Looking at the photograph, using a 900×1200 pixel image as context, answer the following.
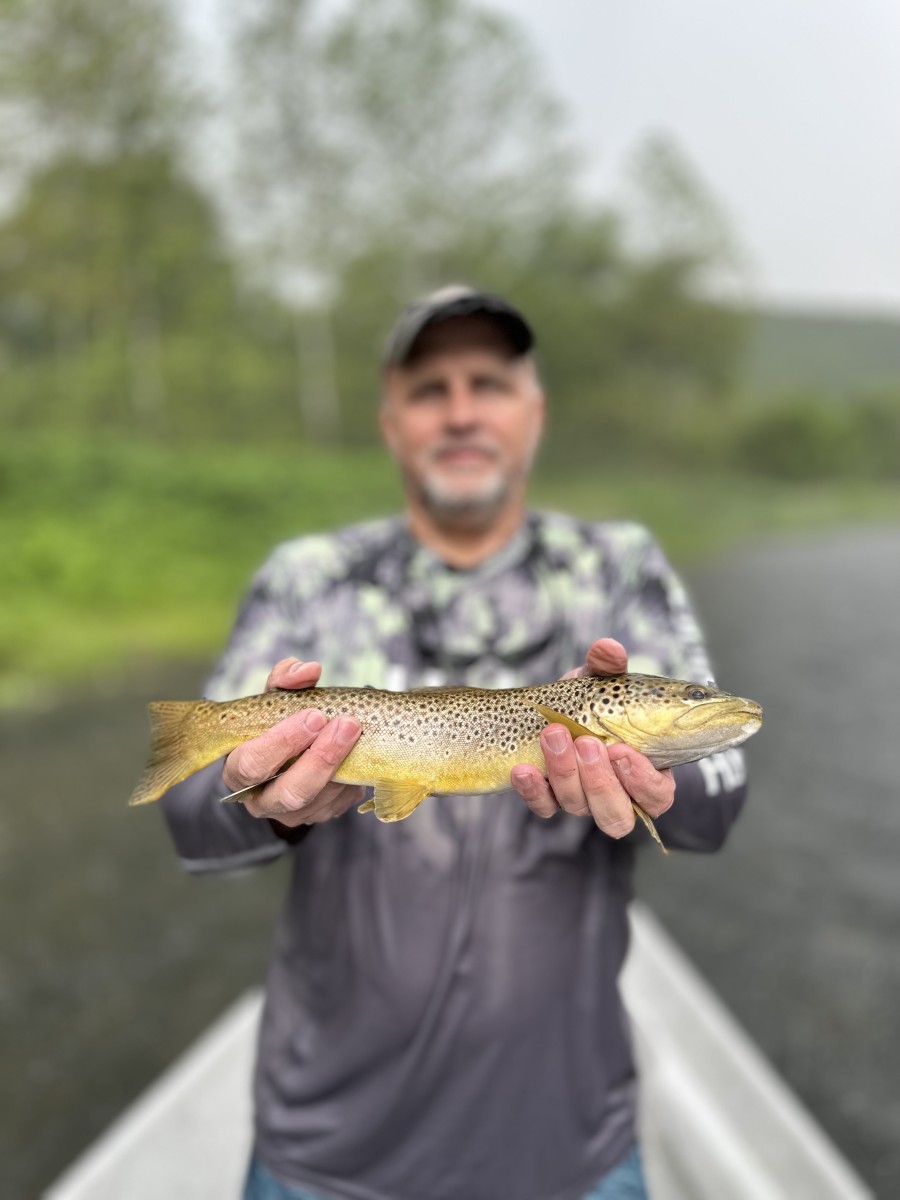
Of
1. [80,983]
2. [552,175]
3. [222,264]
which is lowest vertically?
[80,983]

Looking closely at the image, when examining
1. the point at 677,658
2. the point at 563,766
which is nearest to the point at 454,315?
the point at 677,658

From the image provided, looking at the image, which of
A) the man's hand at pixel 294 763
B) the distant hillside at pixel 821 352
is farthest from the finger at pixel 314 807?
the distant hillside at pixel 821 352

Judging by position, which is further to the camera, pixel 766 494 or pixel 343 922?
pixel 766 494

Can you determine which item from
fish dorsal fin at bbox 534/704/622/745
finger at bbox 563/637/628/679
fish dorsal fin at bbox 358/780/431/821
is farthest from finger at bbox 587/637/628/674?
fish dorsal fin at bbox 358/780/431/821

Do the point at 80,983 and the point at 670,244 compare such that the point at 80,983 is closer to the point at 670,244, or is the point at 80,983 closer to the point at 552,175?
the point at 552,175

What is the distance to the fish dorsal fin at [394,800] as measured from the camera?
174cm

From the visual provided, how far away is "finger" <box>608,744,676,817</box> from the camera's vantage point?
154cm

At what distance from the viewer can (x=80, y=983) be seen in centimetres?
602

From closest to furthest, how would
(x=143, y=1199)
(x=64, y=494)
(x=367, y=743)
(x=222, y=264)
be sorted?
(x=367, y=743), (x=143, y=1199), (x=64, y=494), (x=222, y=264)

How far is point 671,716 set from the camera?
1655 millimetres

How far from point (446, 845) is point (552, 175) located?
29.1 m

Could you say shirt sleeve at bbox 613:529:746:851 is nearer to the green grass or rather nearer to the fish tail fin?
the fish tail fin

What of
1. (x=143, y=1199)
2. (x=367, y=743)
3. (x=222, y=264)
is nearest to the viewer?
(x=367, y=743)

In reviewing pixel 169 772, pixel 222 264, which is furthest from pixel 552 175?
pixel 169 772
